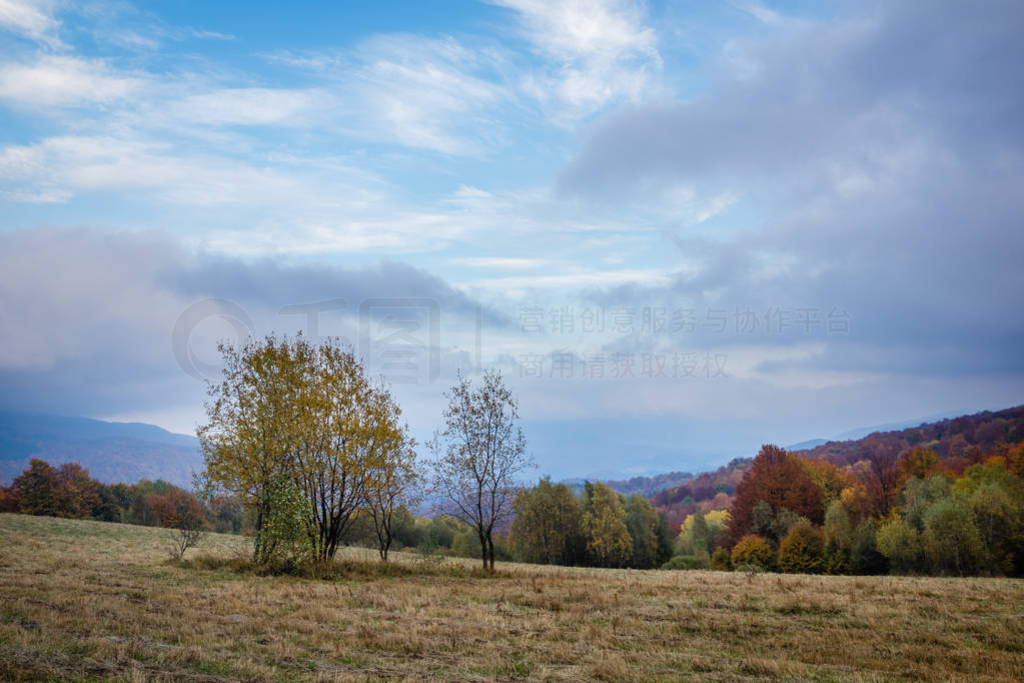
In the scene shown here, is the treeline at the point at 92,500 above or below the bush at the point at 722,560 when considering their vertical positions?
above

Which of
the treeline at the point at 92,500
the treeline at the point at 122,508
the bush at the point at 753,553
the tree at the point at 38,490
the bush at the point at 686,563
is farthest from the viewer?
the treeline at the point at 92,500

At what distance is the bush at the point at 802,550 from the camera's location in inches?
2398

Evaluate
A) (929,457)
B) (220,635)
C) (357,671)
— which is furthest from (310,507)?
(929,457)

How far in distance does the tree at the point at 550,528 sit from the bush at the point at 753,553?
20.0 meters

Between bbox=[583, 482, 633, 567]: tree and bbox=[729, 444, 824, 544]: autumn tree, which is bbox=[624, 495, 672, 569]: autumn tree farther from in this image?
bbox=[729, 444, 824, 544]: autumn tree

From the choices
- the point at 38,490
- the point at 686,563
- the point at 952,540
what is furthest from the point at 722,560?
the point at 38,490

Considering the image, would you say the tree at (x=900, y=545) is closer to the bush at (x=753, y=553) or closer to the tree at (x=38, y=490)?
the bush at (x=753, y=553)

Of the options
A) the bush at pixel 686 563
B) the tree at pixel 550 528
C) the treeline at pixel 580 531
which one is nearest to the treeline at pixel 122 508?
the tree at pixel 550 528

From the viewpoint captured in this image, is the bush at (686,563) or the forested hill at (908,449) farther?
the forested hill at (908,449)

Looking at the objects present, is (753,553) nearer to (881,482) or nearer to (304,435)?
(881,482)

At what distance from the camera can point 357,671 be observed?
34.1 ft

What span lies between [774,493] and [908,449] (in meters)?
32.0

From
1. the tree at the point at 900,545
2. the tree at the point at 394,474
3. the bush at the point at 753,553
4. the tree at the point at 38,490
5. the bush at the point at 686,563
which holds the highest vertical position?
the tree at the point at 394,474

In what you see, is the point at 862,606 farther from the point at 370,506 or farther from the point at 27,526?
the point at 27,526
